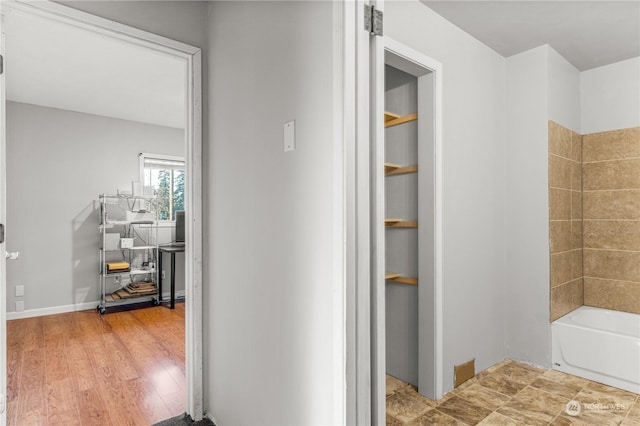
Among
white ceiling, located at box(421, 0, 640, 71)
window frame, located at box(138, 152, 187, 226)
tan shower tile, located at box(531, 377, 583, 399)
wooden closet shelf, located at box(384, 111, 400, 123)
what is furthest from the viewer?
window frame, located at box(138, 152, 187, 226)

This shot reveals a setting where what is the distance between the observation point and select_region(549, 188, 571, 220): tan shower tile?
2.69 metres

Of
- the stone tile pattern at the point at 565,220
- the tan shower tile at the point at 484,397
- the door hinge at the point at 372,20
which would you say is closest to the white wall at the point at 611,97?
the stone tile pattern at the point at 565,220

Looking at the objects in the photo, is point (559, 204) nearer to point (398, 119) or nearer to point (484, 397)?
point (398, 119)

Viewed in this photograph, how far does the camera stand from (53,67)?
3.13m

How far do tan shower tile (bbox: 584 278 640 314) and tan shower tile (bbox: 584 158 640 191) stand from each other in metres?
0.78

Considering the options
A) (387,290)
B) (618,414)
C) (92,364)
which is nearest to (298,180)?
(387,290)

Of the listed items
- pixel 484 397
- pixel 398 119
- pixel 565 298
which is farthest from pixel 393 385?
pixel 398 119

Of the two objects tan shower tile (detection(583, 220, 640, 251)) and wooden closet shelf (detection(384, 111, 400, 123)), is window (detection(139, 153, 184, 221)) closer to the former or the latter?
wooden closet shelf (detection(384, 111, 400, 123))

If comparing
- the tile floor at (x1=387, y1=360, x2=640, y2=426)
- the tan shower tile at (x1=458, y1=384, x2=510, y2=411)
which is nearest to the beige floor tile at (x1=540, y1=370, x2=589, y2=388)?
the tile floor at (x1=387, y1=360, x2=640, y2=426)

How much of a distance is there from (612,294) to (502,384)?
141 cm

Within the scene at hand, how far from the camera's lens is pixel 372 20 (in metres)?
1.20

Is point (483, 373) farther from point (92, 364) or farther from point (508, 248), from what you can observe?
point (92, 364)

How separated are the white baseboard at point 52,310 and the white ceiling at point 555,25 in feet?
15.4

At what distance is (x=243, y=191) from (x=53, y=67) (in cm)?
267
